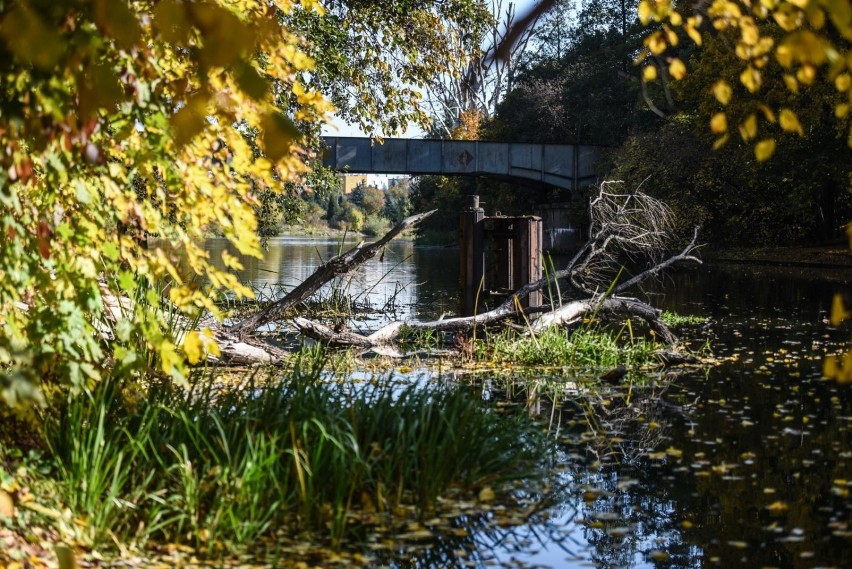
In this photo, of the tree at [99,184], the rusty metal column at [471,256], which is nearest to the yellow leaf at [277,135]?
the tree at [99,184]

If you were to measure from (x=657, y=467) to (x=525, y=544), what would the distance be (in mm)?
1558

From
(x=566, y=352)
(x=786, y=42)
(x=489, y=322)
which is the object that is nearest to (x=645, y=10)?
(x=786, y=42)

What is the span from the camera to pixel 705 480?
215 inches

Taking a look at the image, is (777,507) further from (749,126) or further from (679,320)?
(679,320)

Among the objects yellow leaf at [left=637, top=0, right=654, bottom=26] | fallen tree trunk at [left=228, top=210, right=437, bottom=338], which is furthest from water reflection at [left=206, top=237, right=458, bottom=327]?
yellow leaf at [left=637, top=0, right=654, bottom=26]

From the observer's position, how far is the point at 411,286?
2227 cm

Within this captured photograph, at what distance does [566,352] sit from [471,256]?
3.14 meters

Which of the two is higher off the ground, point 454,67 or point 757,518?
point 454,67

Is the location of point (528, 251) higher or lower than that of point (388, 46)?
lower

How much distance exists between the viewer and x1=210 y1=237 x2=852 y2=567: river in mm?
4379

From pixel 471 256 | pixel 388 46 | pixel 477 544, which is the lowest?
pixel 477 544

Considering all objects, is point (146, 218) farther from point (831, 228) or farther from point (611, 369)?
point (831, 228)

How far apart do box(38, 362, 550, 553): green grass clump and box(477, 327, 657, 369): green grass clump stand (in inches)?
154

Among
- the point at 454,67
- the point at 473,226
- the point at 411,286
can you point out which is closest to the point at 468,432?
the point at 473,226
